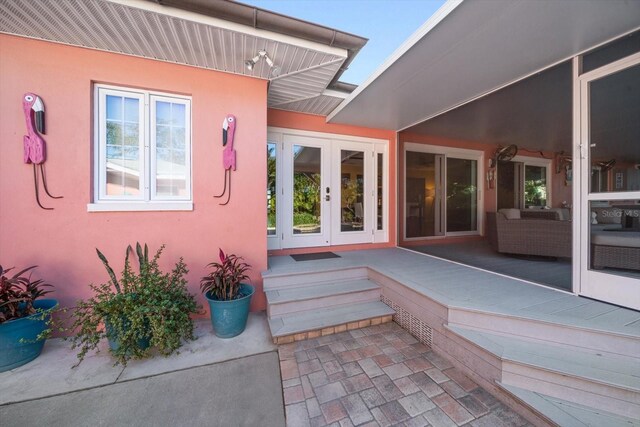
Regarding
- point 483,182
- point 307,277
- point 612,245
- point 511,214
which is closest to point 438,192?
point 483,182

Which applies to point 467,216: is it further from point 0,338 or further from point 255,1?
point 0,338

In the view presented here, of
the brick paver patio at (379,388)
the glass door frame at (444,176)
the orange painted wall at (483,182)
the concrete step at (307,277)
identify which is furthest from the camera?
the glass door frame at (444,176)

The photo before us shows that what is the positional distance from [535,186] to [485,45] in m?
6.49

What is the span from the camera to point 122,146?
274 cm

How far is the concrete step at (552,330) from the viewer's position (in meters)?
1.69

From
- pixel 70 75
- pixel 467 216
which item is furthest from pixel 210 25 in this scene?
pixel 467 216

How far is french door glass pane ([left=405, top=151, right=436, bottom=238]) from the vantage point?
18.4 feet

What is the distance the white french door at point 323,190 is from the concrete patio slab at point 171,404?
232 centimetres

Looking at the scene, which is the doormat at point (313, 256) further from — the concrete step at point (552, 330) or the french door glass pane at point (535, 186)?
the french door glass pane at point (535, 186)

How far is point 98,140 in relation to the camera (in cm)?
265

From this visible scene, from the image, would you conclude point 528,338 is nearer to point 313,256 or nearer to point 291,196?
point 313,256

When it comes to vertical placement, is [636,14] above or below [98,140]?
above

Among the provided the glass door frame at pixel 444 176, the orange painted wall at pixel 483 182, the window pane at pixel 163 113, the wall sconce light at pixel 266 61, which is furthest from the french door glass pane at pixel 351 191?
the window pane at pixel 163 113

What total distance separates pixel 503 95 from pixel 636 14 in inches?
64.3
